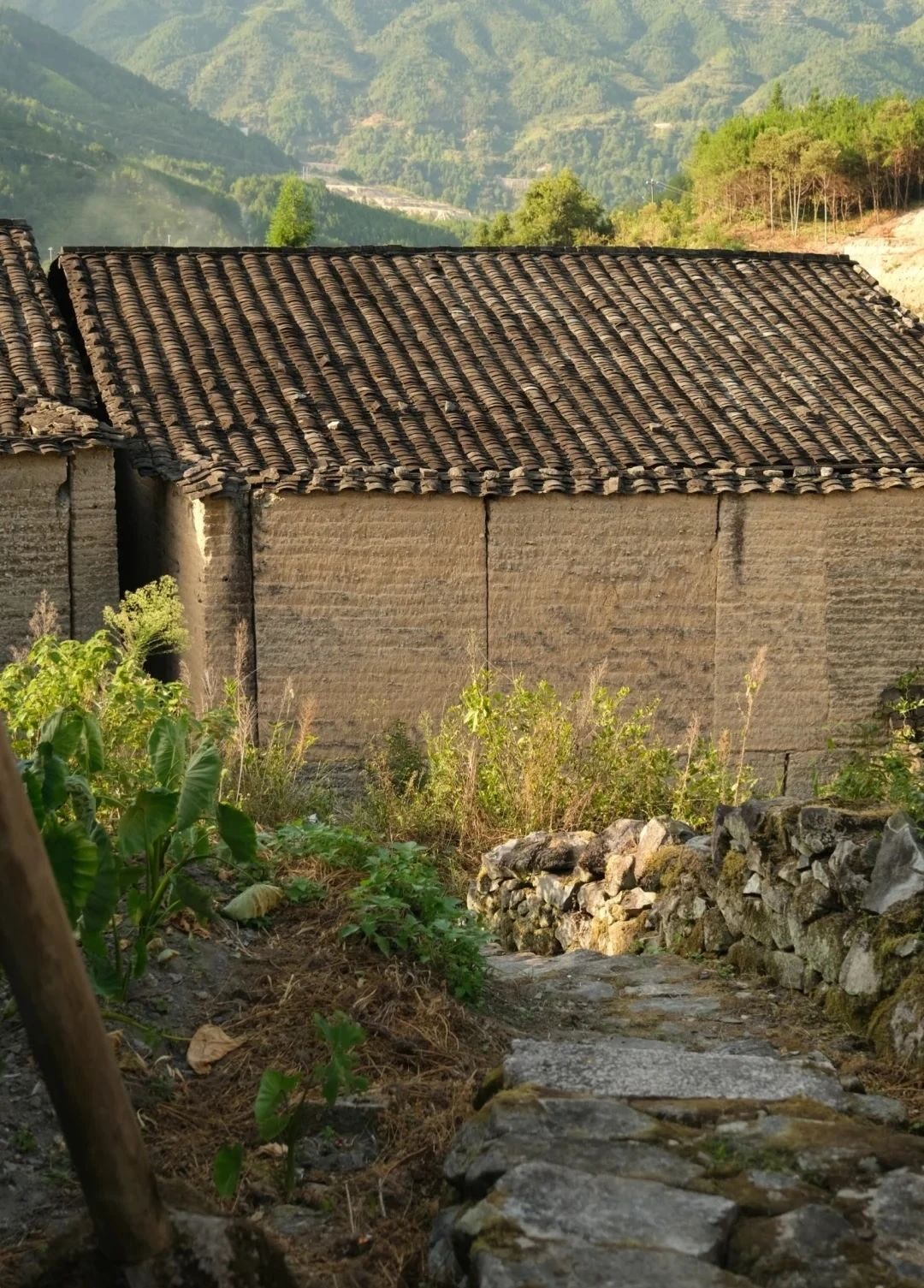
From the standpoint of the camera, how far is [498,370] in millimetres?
13578

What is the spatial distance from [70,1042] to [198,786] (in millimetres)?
1553

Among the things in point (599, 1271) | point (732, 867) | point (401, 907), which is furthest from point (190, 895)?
point (732, 867)

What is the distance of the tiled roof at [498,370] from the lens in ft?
40.2

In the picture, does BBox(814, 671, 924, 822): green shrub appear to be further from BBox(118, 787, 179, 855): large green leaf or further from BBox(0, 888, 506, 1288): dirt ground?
BBox(118, 787, 179, 855): large green leaf

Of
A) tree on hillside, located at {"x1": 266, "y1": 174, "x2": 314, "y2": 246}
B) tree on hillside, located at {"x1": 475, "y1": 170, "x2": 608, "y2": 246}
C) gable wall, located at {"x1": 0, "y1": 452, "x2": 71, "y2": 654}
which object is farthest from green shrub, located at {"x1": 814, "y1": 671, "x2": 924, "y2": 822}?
tree on hillside, located at {"x1": 475, "y1": 170, "x2": 608, "y2": 246}

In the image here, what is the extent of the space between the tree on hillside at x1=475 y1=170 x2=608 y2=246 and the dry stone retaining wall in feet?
92.4

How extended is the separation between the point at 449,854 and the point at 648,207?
1374 inches

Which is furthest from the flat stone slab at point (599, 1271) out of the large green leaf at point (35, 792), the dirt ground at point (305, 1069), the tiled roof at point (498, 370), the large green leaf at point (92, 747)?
the tiled roof at point (498, 370)

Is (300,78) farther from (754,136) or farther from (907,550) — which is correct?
(907,550)

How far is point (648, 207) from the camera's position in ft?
136

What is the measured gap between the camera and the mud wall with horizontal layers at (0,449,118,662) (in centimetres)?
1189

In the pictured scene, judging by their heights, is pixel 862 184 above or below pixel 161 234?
below

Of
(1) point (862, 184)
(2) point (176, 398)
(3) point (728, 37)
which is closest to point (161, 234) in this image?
(1) point (862, 184)

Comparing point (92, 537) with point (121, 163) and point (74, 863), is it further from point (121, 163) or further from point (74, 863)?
point (121, 163)
